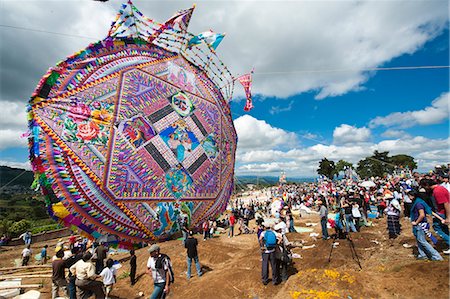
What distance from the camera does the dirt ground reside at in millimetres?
4926

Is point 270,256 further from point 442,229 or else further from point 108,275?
point 108,275

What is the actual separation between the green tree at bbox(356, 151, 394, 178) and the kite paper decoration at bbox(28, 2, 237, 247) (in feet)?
230

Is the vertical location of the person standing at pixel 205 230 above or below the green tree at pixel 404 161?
below

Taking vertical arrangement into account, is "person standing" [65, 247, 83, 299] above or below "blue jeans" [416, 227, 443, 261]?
below

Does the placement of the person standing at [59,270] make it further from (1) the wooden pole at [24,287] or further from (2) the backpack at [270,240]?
(2) the backpack at [270,240]

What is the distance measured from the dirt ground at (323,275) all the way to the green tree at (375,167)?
65171mm

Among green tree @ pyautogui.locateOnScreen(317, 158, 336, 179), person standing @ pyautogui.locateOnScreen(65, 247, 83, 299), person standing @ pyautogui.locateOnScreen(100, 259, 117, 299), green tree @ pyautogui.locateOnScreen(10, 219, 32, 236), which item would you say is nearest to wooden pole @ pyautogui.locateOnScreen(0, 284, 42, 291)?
person standing @ pyautogui.locateOnScreen(65, 247, 83, 299)

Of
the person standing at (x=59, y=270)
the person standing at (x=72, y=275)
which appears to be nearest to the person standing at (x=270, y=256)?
the person standing at (x=72, y=275)

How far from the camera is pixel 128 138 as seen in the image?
8641 millimetres

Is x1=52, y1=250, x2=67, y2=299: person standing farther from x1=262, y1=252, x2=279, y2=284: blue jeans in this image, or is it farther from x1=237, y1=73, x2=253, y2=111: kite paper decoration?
x1=237, y1=73, x2=253, y2=111: kite paper decoration

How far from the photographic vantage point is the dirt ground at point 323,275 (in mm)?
4926

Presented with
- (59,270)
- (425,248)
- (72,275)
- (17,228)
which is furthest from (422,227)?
(17,228)

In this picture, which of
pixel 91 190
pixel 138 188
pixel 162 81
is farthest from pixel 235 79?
pixel 91 190

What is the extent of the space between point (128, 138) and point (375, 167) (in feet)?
250
